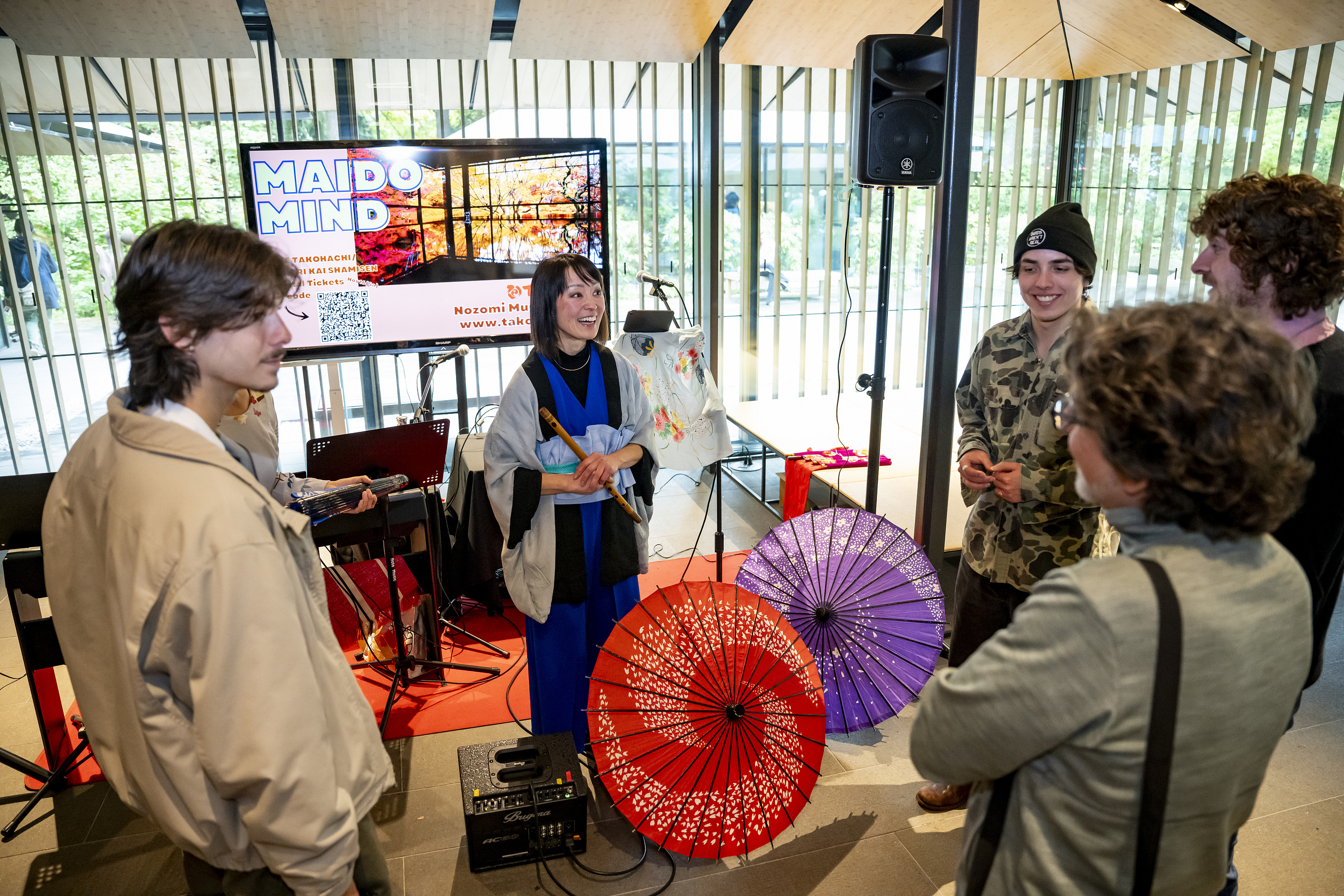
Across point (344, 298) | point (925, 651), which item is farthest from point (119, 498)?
point (344, 298)

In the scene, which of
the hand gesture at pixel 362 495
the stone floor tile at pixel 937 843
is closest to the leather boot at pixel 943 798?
the stone floor tile at pixel 937 843

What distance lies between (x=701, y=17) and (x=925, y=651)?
3.53 metres

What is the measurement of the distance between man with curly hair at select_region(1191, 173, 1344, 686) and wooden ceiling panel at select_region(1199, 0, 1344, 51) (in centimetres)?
175

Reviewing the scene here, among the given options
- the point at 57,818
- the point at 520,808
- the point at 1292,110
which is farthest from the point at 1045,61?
the point at 57,818

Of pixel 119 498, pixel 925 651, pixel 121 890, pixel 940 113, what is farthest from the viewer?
pixel 940 113

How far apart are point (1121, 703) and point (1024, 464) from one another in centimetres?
142

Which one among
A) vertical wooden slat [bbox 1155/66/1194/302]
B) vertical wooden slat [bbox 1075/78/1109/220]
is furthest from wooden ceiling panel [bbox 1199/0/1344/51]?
vertical wooden slat [bbox 1075/78/1109/220]

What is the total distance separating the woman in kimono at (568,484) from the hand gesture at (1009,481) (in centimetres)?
99

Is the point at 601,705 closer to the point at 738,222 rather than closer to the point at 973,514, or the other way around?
the point at 973,514

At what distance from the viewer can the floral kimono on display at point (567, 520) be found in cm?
240

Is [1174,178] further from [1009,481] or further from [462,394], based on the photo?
[462,394]

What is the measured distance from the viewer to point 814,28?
14.4ft

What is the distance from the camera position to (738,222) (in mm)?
5320

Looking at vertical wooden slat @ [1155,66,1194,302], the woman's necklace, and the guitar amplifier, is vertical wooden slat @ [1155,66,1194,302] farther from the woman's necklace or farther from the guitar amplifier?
the guitar amplifier
